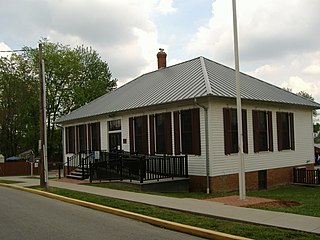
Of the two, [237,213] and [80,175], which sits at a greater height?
[80,175]

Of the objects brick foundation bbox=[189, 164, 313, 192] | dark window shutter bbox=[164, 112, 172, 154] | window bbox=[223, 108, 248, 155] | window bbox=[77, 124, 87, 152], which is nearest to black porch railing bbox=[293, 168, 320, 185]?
brick foundation bbox=[189, 164, 313, 192]

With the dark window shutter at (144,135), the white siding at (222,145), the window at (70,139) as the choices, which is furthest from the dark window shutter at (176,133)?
the window at (70,139)

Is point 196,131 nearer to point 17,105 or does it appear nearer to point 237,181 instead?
point 237,181

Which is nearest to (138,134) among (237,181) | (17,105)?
(237,181)

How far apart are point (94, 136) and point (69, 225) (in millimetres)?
17480

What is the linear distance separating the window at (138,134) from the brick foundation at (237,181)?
4.01 m

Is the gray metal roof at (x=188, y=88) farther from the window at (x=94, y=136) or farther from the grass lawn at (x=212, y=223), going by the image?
the grass lawn at (x=212, y=223)

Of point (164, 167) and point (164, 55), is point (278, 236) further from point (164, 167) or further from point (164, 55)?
point (164, 55)

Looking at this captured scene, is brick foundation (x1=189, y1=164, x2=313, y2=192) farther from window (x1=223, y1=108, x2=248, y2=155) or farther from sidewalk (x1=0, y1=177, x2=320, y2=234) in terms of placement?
sidewalk (x1=0, y1=177, x2=320, y2=234)

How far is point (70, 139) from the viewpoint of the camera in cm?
3005

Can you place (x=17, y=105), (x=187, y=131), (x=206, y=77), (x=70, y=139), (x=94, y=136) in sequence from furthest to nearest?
(x=17, y=105), (x=70, y=139), (x=94, y=136), (x=206, y=77), (x=187, y=131)

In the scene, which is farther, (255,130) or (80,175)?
(80,175)

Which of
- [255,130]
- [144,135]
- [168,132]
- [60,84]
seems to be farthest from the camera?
[60,84]

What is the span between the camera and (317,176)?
22.5 meters
